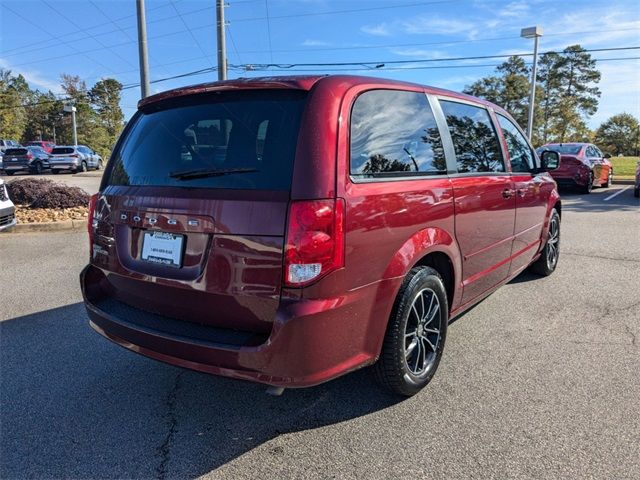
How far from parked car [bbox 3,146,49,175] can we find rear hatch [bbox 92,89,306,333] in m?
29.8

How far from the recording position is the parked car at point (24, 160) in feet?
90.9

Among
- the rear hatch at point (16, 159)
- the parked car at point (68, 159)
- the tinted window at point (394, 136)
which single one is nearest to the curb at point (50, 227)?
the tinted window at point (394, 136)

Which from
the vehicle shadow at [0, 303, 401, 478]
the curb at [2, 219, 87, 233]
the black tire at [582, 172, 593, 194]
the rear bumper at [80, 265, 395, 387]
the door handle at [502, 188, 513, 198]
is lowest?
the vehicle shadow at [0, 303, 401, 478]

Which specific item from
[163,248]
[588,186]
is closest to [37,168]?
[588,186]

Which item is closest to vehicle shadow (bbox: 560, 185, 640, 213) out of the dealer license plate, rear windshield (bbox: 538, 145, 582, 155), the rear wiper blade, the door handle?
rear windshield (bbox: 538, 145, 582, 155)

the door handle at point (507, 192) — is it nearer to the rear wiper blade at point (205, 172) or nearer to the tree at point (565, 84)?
the rear wiper blade at point (205, 172)

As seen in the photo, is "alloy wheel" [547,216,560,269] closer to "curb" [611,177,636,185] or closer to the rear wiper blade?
the rear wiper blade

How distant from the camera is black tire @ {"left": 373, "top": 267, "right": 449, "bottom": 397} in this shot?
274 centimetres

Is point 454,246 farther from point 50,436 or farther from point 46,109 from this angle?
point 46,109

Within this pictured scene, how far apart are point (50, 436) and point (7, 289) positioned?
132 inches

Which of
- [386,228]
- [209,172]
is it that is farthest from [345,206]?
[209,172]

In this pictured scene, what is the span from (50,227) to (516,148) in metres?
7.99

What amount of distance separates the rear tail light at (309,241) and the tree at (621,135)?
67754mm

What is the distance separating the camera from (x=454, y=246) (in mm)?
3217
